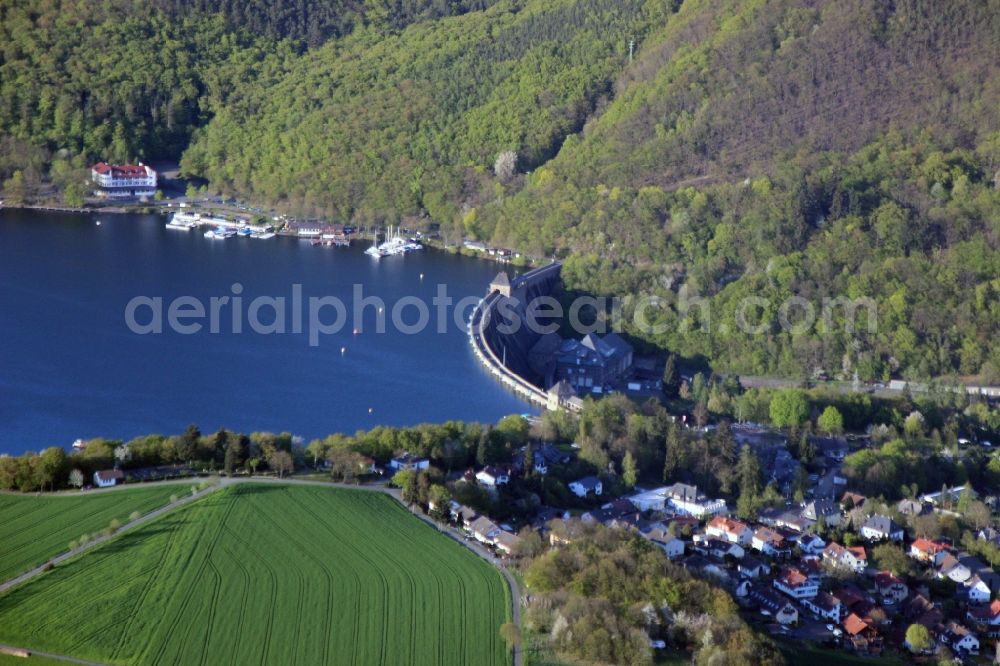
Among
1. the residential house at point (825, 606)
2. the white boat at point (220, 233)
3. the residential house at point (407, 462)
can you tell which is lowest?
the residential house at point (825, 606)

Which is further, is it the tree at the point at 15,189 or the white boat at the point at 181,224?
the tree at the point at 15,189

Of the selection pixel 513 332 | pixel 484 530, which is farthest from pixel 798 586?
pixel 513 332

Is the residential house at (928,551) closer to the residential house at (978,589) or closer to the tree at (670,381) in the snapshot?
the residential house at (978,589)

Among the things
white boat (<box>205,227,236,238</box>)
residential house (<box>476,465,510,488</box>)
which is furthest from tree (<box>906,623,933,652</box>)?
white boat (<box>205,227,236,238</box>)

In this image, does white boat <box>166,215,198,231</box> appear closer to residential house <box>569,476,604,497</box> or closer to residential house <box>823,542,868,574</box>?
residential house <box>569,476,604,497</box>

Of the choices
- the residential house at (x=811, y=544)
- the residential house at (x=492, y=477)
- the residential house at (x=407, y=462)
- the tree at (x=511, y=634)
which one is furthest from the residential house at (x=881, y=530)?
the tree at (x=511, y=634)

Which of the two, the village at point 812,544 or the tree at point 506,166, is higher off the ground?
the tree at point 506,166
